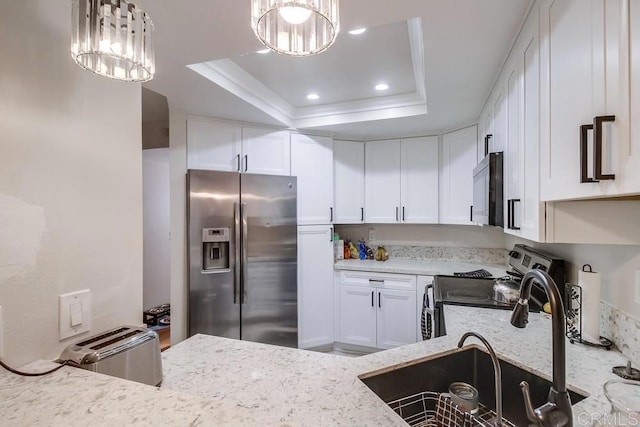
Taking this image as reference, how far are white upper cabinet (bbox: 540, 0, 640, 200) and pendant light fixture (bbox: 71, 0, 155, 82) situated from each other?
4.00 ft

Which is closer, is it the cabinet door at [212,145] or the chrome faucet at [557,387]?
the chrome faucet at [557,387]

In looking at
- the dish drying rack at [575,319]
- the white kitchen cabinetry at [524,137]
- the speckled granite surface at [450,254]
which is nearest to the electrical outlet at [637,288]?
the dish drying rack at [575,319]

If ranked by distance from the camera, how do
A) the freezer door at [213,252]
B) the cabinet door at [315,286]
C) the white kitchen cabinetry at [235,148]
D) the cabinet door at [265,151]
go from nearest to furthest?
the freezer door at [213,252] → the white kitchen cabinetry at [235,148] → the cabinet door at [265,151] → the cabinet door at [315,286]

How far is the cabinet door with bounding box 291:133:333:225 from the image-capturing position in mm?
3119

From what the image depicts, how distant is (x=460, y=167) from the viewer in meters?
3.03

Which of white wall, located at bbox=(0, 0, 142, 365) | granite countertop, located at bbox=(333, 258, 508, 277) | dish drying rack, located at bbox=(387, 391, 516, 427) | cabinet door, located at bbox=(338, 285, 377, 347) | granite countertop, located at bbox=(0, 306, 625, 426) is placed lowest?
cabinet door, located at bbox=(338, 285, 377, 347)

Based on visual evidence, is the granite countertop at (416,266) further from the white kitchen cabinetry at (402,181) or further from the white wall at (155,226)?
the white wall at (155,226)

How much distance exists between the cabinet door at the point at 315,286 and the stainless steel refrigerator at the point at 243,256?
124 millimetres

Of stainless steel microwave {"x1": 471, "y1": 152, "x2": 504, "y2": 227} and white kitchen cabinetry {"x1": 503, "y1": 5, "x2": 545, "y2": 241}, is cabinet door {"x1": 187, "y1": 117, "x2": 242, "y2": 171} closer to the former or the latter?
stainless steel microwave {"x1": 471, "y1": 152, "x2": 504, "y2": 227}

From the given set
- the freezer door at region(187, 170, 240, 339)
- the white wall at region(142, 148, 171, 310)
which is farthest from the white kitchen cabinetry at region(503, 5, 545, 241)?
the white wall at region(142, 148, 171, 310)

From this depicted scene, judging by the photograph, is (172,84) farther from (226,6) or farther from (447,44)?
(447,44)

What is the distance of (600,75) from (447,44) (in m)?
0.89

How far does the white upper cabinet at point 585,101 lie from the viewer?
710 millimetres

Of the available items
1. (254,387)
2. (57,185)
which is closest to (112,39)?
(57,185)
